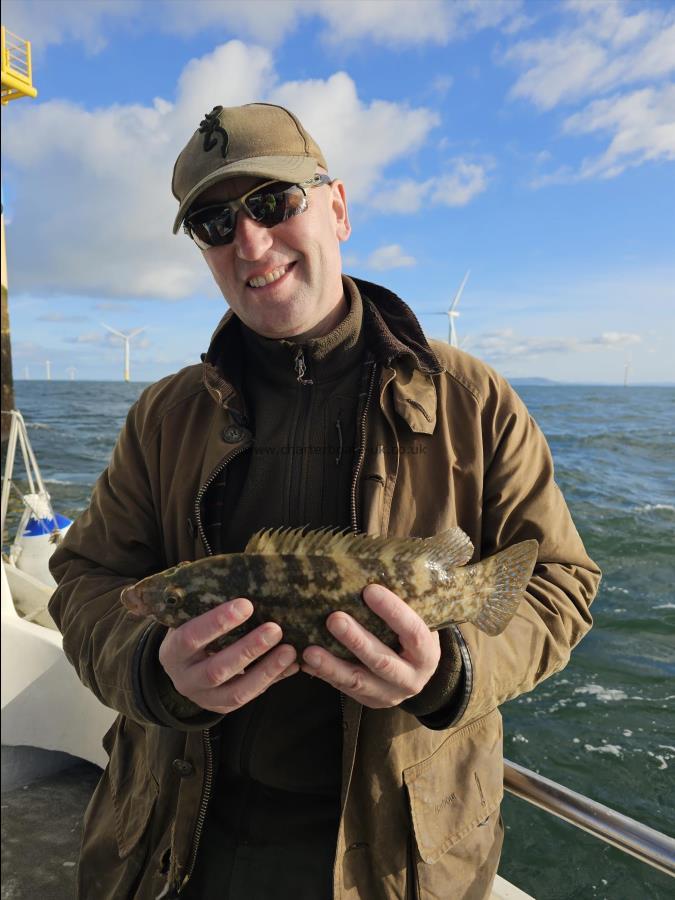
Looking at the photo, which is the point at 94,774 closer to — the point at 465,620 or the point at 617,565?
the point at 465,620

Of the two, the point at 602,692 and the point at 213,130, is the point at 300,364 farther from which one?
the point at 602,692

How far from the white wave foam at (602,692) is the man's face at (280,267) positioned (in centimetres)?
935

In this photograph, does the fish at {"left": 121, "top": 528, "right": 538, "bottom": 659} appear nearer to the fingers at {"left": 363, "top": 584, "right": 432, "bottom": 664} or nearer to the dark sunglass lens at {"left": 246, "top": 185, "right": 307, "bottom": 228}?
the fingers at {"left": 363, "top": 584, "right": 432, "bottom": 664}

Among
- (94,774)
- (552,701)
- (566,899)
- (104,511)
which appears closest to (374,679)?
(104,511)

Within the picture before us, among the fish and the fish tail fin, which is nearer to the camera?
the fish

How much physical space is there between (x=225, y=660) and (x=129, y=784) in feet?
4.50

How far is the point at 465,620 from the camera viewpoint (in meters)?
2.38

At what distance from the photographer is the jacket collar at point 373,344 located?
2893mm

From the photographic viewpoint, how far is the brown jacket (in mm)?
A: 2473

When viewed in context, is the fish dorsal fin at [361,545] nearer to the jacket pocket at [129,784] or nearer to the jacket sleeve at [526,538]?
the jacket sleeve at [526,538]

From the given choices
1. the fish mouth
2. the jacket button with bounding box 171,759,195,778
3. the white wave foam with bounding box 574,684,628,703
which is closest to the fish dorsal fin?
the fish mouth

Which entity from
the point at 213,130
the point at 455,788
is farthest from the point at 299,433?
the point at 455,788

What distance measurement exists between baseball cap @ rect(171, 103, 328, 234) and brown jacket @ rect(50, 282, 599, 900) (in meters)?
0.70

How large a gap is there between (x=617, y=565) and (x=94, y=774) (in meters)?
12.3
